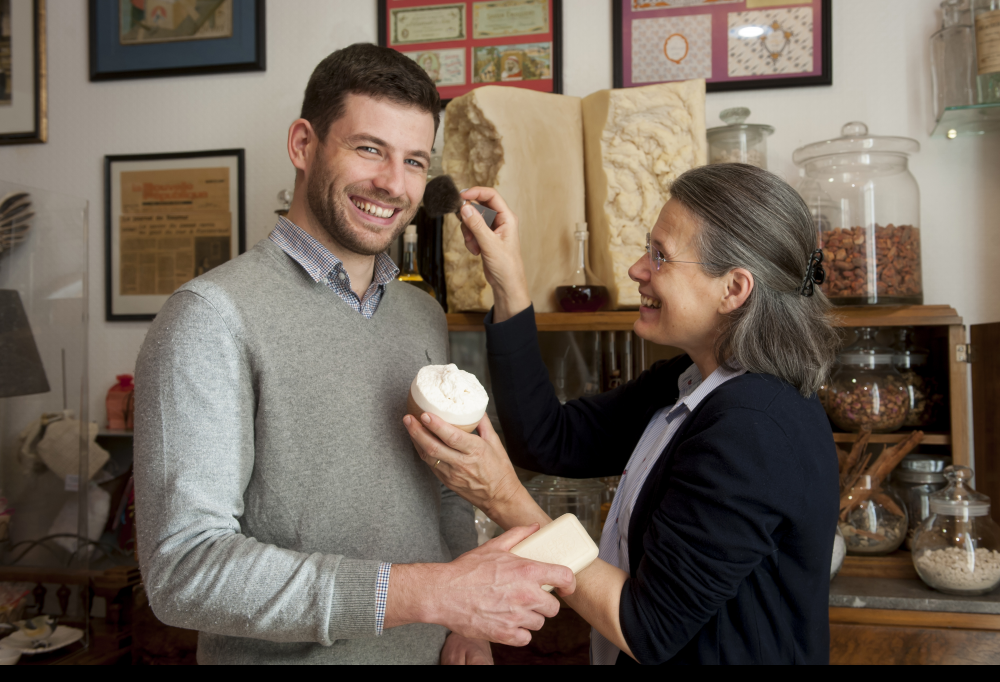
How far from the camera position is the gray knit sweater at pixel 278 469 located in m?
0.94

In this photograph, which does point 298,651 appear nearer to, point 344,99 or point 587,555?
point 587,555

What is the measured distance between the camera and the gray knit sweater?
940mm

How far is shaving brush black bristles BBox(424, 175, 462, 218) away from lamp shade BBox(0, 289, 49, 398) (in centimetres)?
116

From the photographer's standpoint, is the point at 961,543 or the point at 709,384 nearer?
the point at 709,384

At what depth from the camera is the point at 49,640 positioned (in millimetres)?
1868

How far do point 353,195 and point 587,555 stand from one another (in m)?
0.71

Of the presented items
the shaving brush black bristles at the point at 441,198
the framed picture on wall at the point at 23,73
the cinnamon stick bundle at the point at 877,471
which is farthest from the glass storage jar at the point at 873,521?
the framed picture on wall at the point at 23,73

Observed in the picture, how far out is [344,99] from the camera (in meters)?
1.21

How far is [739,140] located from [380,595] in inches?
60.7

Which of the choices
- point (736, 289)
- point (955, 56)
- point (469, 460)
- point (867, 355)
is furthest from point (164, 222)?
point (955, 56)

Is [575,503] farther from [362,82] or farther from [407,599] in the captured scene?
[362,82]

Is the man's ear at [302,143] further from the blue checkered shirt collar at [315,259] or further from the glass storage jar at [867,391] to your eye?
the glass storage jar at [867,391]

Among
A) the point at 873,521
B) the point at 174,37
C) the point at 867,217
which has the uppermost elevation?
the point at 174,37

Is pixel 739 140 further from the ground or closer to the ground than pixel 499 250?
further from the ground
